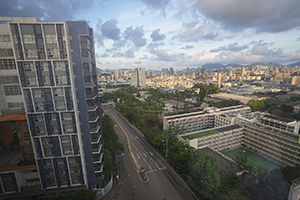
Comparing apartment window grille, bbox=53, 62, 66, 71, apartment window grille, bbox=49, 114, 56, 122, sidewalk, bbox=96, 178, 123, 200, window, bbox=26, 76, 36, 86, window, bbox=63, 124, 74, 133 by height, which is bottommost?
sidewalk, bbox=96, 178, 123, 200

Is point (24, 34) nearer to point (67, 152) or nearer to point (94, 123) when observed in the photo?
point (94, 123)

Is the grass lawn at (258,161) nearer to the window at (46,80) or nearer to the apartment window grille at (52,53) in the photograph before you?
the window at (46,80)

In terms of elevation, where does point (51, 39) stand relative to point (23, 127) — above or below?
above

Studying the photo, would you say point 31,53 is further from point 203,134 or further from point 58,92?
point 203,134

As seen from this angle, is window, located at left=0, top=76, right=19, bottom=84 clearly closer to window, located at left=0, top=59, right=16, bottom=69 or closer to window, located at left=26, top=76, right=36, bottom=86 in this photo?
window, located at left=0, top=59, right=16, bottom=69

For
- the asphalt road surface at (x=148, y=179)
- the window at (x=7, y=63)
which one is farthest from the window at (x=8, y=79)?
the asphalt road surface at (x=148, y=179)

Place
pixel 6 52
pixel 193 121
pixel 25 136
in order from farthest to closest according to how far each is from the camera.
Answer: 1. pixel 193 121
2. pixel 25 136
3. pixel 6 52

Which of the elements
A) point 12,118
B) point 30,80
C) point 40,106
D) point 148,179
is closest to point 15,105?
point 12,118

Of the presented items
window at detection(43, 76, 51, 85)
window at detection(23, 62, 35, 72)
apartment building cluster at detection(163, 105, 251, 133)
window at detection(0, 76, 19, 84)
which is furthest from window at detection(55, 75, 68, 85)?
apartment building cluster at detection(163, 105, 251, 133)
